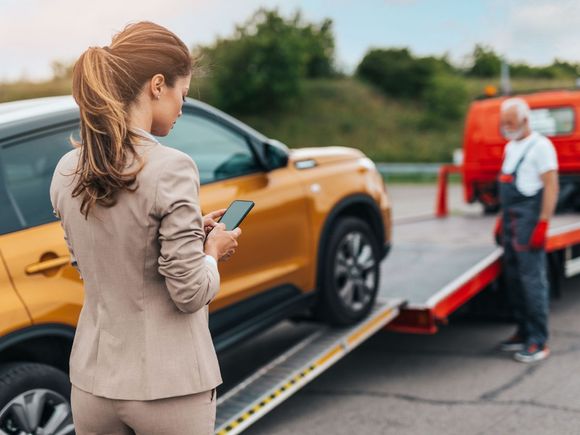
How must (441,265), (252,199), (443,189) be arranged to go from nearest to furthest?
(252,199) < (441,265) < (443,189)

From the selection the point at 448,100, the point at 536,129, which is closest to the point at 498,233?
the point at 536,129

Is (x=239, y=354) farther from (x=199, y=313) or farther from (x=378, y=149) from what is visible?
(x=378, y=149)

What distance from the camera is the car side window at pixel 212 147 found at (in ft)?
14.0

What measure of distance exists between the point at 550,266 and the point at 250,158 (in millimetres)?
3439

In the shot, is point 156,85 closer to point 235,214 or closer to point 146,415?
point 235,214

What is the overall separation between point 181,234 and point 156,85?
0.39 metres

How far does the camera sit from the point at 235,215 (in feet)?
7.08

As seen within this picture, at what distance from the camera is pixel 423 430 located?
4.28 metres

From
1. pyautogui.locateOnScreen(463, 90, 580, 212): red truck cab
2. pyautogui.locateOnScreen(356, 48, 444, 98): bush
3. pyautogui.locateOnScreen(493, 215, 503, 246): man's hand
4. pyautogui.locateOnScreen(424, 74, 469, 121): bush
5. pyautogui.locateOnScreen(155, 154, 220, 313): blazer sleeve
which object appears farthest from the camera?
pyautogui.locateOnScreen(356, 48, 444, 98): bush

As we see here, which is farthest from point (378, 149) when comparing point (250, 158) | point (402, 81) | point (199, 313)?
point (199, 313)

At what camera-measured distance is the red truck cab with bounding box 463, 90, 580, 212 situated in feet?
25.7

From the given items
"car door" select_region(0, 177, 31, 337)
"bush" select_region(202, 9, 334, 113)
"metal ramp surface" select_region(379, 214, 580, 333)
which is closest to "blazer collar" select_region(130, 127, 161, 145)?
"car door" select_region(0, 177, 31, 337)

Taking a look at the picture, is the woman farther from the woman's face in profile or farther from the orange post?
the orange post

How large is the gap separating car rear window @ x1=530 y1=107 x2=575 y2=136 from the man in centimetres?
254
